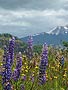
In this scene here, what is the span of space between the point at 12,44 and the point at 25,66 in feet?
8.23

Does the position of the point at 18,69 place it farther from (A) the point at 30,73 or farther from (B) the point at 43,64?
(A) the point at 30,73

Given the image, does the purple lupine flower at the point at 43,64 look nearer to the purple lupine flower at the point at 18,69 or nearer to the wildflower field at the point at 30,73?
the wildflower field at the point at 30,73

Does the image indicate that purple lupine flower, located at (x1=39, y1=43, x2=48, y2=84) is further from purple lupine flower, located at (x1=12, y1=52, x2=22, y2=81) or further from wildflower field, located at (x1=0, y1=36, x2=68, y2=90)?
purple lupine flower, located at (x1=12, y1=52, x2=22, y2=81)

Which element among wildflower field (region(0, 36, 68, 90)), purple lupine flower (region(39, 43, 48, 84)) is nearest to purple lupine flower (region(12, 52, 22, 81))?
wildflower field (region(0, 36, 68, 90))

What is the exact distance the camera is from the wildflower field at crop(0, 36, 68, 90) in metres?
6.08

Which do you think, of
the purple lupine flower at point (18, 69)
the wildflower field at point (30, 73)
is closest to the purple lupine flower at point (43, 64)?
the wildflower field at point (30, 73)

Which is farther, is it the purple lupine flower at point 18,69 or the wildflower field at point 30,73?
the purple lupine flower at point 18,69

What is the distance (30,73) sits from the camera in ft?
29.4

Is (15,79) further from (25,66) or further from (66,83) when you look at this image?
(25,66)

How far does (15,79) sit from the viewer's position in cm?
680

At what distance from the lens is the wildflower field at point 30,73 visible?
6077 millimetres

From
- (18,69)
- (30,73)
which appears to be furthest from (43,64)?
(30,73)

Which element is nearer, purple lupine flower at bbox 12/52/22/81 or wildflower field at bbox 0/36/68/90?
wildflower field at bbox 0/36/68/90

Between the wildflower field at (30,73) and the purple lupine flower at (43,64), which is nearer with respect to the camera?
the wildflower field at (30,73)
